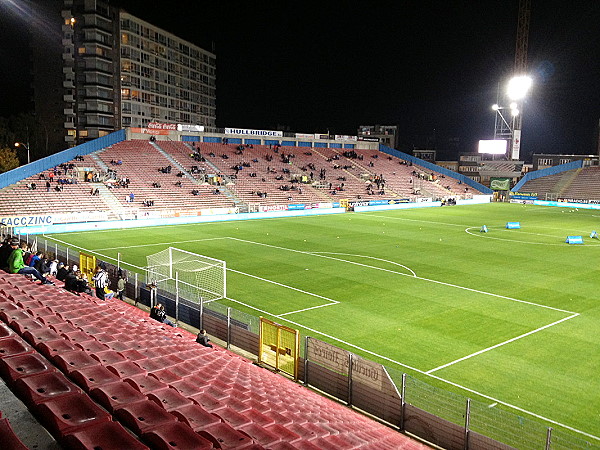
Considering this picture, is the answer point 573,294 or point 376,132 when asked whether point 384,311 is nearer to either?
point 573,294

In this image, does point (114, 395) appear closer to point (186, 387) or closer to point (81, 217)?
point (186, 387)

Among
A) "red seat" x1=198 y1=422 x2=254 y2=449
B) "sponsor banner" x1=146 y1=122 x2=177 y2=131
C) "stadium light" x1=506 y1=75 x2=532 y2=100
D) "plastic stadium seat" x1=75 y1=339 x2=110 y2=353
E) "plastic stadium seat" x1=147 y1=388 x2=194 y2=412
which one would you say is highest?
"stadium light" x1=506 y1=75 x2=532 y2=100

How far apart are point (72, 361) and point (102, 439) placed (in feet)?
9.07

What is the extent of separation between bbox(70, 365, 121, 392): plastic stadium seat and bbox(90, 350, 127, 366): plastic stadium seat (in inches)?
44.2

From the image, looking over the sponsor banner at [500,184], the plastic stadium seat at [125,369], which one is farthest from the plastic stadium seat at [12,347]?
the sponsor banner at [500,184]

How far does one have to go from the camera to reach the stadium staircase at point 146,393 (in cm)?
483

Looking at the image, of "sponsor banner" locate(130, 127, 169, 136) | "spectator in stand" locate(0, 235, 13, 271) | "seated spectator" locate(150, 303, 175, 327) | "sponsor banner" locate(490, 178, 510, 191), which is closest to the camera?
"seated spectator" locate(150, 303, 175, 327)

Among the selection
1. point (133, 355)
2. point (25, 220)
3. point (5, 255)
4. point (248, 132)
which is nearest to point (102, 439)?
point (133, 355)

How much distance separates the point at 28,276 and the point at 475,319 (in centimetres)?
1534

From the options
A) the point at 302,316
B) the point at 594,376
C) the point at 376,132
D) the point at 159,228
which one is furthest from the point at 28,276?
the point at 376,132

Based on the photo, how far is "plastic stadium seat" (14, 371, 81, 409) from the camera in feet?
16.8

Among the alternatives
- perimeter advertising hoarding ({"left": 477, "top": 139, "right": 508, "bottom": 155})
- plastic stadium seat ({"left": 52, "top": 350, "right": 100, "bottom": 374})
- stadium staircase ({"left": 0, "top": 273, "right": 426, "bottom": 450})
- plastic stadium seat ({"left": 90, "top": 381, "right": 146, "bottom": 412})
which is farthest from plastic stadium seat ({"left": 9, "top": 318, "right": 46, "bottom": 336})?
perimeter advertising hoarding ({"left": 477, "top": 139, "right": 508, "bottom": 155})

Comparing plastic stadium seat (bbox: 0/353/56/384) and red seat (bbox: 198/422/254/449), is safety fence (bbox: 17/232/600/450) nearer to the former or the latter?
red seat (bbox: 198/422/254/449)

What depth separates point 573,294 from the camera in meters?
22.5
